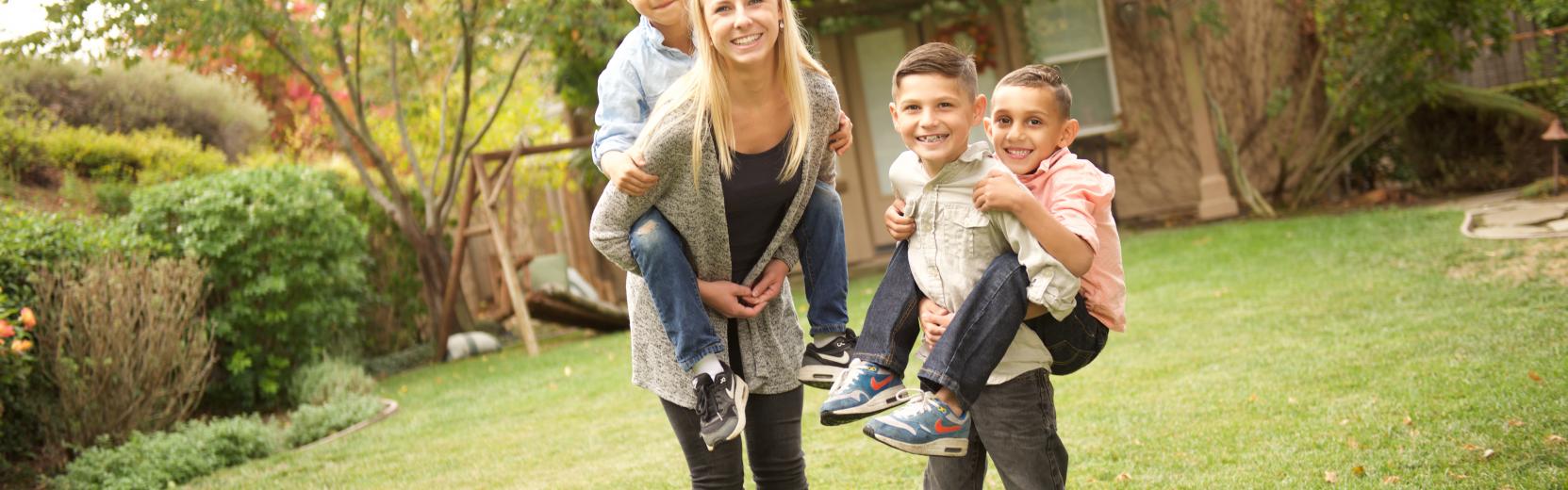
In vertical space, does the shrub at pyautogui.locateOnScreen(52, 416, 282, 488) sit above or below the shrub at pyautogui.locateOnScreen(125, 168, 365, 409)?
below

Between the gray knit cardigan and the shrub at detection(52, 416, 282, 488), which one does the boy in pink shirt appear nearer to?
the gray knit cardigan

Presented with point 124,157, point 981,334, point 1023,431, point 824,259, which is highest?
point 124,157

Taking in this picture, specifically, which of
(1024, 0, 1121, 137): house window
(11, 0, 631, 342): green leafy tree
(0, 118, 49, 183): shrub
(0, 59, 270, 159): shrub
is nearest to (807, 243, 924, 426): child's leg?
(11, 0, 631, 342): green leafy tree

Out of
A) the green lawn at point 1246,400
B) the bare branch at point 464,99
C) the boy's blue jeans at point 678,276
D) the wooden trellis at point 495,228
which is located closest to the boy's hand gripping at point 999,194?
the boy's blue jeans at point 678,276

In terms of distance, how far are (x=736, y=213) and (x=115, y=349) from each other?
489 centimetres

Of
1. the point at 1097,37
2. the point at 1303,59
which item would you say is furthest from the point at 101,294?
the point at 1303,59

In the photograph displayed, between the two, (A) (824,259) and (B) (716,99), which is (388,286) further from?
(B) (716,99)

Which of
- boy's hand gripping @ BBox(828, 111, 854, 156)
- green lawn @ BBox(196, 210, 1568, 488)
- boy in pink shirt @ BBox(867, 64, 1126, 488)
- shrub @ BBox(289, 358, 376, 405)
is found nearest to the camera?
boy in pink shirt @ BBox(867, 64, 1126, 488)

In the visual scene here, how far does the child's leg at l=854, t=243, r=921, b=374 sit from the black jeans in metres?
0.36

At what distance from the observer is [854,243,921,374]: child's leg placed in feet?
8.44

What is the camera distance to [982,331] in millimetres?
2379

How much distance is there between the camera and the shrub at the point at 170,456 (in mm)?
5730

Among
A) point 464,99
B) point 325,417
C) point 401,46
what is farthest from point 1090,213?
point 401,46

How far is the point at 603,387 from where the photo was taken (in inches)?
281
